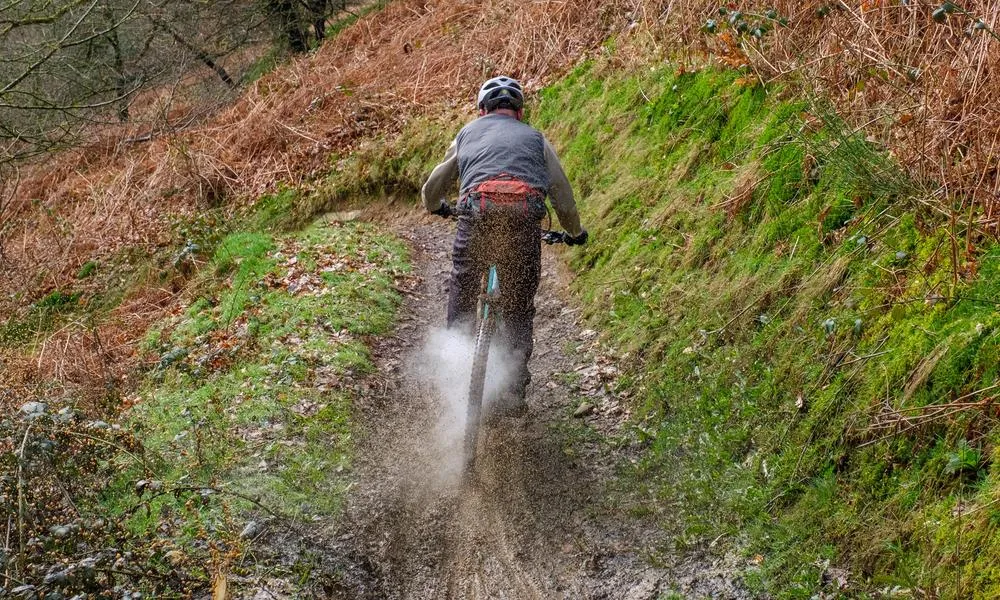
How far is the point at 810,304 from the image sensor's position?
507cm

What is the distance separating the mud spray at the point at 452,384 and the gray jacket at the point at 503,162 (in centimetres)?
108

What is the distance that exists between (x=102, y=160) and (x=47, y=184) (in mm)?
1881

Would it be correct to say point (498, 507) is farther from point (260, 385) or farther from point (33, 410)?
point (33, 410)

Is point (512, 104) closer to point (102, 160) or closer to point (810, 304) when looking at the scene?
point (810, 304)

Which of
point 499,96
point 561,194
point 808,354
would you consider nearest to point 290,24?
point 499,96

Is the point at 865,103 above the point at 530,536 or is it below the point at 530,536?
above

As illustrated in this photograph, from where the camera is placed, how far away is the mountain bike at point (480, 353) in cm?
495

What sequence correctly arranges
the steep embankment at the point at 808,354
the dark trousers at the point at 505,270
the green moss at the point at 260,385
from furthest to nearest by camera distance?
the dark trousers at the point at 505,270
the green moss at the point at 260,385
the steep embankment at the point at 808,354

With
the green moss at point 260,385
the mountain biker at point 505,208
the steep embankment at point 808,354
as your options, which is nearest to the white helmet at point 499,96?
the mountain biker at point 505,208

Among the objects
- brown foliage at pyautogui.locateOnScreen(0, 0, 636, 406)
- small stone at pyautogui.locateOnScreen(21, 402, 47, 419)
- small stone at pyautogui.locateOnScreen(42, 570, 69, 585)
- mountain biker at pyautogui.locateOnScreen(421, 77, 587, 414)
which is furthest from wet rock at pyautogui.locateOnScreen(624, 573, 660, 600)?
brown foliage at pyautogui.locateOnScreen(0, 0, 636, 406)

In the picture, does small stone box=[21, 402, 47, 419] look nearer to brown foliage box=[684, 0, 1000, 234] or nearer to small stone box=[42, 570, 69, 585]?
small stone box=[42, 570, 69, 585]

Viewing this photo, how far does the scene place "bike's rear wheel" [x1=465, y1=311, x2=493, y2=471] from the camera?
4.95 m

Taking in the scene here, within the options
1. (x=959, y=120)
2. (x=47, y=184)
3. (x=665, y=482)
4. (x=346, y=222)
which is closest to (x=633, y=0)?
(x=346, y=222)

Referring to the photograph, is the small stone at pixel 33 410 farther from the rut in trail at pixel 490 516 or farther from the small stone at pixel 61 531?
the rut in trail at pixel 490 516
